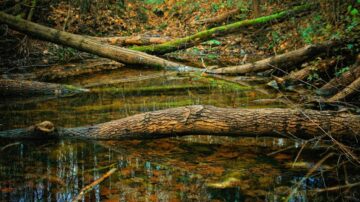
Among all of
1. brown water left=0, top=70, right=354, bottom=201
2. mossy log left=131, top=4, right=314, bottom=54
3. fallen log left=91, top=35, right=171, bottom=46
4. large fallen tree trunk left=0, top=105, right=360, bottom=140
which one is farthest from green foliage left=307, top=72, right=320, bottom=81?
fallen log left=91, top=35, right=171, bottom=46

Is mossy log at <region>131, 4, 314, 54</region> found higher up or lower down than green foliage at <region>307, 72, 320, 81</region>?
higher up

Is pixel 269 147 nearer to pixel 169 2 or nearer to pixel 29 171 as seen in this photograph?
pixel 29 171

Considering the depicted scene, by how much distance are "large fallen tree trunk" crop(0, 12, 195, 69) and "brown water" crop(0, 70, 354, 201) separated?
14.5 ft

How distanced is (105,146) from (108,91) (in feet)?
12.8

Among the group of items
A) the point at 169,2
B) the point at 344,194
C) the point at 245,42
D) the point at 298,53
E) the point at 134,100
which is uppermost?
the point at 169,2

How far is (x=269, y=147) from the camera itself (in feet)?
15.9

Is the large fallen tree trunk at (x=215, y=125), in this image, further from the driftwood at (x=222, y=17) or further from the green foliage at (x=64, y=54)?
the driftwood at (x=222, y=17)

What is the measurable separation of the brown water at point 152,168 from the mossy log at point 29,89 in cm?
182

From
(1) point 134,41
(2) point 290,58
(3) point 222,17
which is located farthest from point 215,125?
(3) point 222,17

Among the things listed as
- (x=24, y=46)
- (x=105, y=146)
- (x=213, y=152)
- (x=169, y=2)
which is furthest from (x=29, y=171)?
(x=169, y=2)

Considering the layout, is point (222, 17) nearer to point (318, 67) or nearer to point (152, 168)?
point (318, 67)

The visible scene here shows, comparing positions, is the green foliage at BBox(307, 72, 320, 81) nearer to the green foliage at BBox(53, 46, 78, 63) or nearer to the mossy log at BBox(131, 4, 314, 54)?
the mossy log at BBox(131, 4, 314, 54)

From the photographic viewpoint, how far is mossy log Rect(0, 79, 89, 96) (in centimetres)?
815

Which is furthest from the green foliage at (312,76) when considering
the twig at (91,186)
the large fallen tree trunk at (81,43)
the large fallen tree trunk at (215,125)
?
the twig at (91,186)
